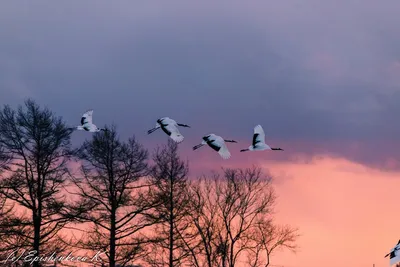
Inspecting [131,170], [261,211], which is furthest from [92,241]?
[261,211]

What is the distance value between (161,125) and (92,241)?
730 inches

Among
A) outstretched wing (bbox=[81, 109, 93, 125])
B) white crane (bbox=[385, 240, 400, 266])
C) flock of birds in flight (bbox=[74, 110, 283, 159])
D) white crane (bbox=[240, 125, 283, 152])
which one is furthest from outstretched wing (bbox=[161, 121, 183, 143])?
white crane (bbox=[385, 240, 400, 266])

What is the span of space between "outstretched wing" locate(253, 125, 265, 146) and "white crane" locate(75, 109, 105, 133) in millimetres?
3927

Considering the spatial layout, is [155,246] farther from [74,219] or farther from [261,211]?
[261,211]

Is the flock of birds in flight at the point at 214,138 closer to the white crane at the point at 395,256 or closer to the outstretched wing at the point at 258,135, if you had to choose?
the outstretched wing at the point at 258,135

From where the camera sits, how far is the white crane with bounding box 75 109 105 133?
1634cm

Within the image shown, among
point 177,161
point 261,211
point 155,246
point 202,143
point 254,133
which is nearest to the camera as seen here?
point 202,143

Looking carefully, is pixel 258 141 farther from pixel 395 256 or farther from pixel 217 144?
pixel 395 256

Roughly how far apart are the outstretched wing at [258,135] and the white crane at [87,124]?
12.9 feet

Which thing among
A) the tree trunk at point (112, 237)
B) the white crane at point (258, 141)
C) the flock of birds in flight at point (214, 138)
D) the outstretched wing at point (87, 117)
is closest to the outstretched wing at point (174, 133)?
the flock of birds in flight at point (214, 138)

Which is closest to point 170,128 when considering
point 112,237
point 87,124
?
point 87,124

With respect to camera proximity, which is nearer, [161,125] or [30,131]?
[161,125]

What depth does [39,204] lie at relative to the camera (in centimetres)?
3059

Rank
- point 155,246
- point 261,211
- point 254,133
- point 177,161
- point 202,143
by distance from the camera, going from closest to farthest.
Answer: point 202,143
point 254,133
point 155,246
point 177,161
point 261,211
